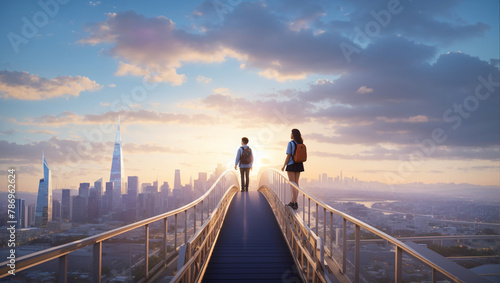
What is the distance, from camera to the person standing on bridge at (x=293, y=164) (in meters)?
9.69

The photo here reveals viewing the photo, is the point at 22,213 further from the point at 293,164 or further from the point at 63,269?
the point at 63,269

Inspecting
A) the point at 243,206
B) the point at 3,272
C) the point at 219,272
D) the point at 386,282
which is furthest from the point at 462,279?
the point at 243,206

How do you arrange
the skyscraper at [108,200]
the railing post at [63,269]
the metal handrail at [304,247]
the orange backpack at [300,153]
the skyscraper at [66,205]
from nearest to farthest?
the railing post at [63,269]
the metal handrail at [304,247]
the orange backpack at [300,153]
the skyscraper at [66,205]
the skyscraper at [108,200]

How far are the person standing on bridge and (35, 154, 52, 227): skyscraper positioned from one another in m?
12.3

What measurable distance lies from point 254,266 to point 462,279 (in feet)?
17.6

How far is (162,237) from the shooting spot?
595cm

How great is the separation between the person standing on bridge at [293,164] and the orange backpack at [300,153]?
0.11ft

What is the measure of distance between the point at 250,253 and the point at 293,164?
2911 mm

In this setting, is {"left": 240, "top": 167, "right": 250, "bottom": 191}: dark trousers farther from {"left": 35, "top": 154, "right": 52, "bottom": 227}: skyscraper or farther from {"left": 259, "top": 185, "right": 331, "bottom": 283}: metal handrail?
{"left": 35, "top": 154, "right": 52, "bottom": 227}: skyscraper

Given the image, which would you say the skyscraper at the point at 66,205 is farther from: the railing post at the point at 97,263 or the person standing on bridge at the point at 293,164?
the railing post at the point at 97,263

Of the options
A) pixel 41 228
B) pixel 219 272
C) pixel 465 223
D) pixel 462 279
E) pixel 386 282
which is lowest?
pixel 465 223

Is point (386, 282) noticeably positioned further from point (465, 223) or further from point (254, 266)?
point (465, 223)

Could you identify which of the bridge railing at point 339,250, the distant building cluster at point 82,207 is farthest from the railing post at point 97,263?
the distant building cluster at point 82,207

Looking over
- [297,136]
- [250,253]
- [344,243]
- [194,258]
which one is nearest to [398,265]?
[344,243]
